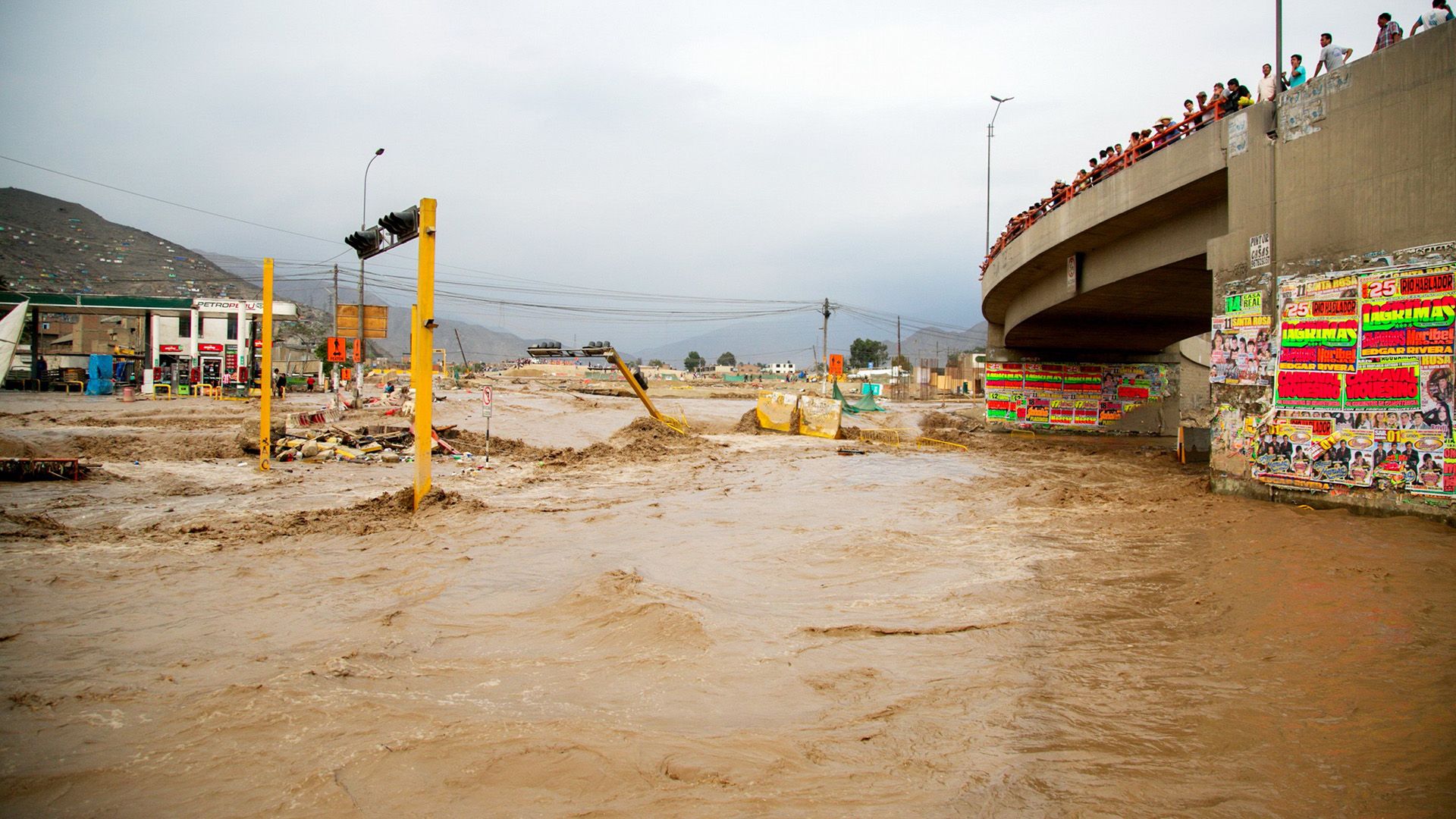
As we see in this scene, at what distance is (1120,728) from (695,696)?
102 inches

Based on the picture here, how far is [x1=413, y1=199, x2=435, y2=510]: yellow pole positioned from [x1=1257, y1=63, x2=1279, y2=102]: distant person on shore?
14383 millimetres

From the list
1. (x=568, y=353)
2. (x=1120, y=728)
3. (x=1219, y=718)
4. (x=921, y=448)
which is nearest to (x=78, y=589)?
(x=1120, y=728)

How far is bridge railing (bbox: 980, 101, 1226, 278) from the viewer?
1477 cm

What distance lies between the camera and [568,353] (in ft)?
79.7

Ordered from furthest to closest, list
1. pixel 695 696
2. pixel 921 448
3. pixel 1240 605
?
1. pixel 921 448
2. pixel 1240 605
3. pixel 695 696

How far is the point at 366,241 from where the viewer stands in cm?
1314

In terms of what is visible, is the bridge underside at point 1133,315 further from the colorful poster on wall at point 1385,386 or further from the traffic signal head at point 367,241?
the traffic signal head at point 367,241

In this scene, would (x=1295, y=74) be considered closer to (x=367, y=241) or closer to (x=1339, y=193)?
(x=1339, y=193)

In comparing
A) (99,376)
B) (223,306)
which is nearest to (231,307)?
(223,306)

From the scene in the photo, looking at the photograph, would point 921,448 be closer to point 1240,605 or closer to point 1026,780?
point 1240,605

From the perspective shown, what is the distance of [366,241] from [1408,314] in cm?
1654

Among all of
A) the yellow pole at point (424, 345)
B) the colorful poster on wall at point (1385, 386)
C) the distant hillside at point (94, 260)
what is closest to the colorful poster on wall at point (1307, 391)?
the colorful poster on wall at point (1385, 386)

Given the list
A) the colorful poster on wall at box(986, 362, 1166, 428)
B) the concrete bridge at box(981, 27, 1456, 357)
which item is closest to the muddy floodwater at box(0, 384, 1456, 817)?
the concrete bridge at box(981, 27, 1456, 357)

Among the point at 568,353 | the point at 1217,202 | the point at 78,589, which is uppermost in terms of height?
the point at 1217,202
